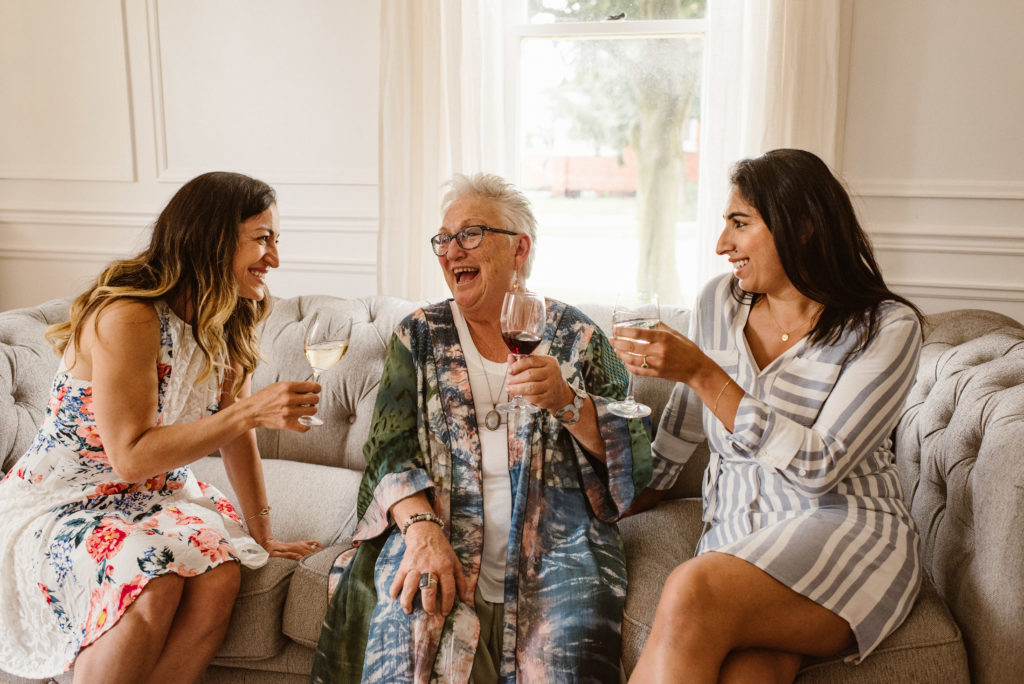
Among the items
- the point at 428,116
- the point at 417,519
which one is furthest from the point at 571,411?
the point at 428,116

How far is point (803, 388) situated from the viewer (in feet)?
5.44

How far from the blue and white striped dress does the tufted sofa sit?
12cm

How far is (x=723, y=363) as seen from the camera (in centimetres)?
183

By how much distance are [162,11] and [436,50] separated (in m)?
1.27

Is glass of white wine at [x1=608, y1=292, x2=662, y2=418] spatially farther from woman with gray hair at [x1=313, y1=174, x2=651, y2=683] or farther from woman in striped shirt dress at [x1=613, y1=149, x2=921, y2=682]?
woman with gray hair at [x1=313, y1=174, x2=651, y2=683]

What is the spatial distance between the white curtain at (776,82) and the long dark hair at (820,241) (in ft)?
3.01

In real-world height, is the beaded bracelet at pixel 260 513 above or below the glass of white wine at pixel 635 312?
below

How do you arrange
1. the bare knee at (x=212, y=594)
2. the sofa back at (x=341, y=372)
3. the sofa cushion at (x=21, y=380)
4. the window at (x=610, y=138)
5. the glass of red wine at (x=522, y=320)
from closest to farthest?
the glass of red wine at (x=522, y=320) < the bare knee at (x=212, y=594) < the sofa cushion at (x=21, y=380) < the sofa back at (x=341, y=372) < the window at (x=610, y=138)

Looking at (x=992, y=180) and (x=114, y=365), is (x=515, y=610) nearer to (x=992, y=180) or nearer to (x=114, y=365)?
(x=114, y=365)

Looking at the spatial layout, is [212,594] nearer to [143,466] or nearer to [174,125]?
[143,466]

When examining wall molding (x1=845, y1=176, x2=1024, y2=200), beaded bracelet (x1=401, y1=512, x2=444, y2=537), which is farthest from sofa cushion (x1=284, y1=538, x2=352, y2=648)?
wall molding (x1=845, y1=176, x2=1024, y2=200)

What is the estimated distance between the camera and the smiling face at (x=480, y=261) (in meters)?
1.91

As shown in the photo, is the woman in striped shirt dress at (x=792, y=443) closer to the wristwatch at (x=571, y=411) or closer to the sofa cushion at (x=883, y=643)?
the sofa cushion at (x=883, y=643)

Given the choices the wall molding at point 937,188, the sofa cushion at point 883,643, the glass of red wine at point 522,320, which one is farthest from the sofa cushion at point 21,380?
the wall molding at point 937,188
